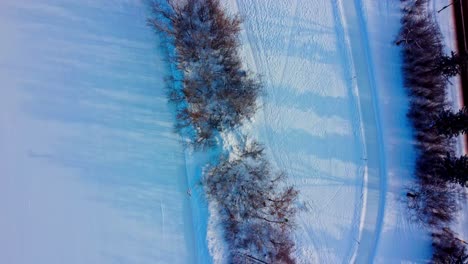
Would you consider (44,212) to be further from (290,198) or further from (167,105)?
(290,198)

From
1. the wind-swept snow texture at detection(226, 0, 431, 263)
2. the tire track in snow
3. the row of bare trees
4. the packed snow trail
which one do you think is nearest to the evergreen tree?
the wind-swept snow texture at detection(226, 0, 431, 263)

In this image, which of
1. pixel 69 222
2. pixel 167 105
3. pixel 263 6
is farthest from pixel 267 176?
pixel 69 222

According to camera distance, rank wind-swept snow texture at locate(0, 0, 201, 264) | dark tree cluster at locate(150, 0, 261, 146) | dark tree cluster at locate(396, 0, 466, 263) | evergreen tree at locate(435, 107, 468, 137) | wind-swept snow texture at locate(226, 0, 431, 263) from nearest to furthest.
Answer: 1. evergreen tree at locate(435, 107, 468, 137)
2. dark tree cluster at locate(396, 0, 466, 263)
3. dark tree cluster at locate(150, 0, 261, 146)
4. wind-swept snow texture at locate(226, 0, 431, 263)
5. wind-swept snow texture at locate(0, 0, 201, 264)

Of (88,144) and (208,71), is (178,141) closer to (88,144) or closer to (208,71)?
(208,71)

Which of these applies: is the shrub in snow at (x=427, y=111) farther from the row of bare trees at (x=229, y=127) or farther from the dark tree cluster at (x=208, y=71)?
the dark tree cluster at (x=208, y=71)

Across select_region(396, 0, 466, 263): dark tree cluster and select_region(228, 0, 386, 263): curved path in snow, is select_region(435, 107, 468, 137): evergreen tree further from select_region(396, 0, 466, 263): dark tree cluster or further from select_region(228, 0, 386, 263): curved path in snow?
select_region(228, 0, 386, 263): curved path in snow
